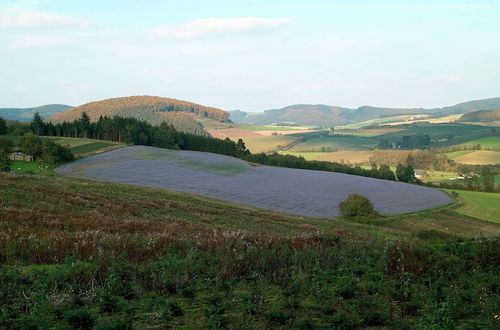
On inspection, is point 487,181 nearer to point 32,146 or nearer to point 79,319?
point 32,146

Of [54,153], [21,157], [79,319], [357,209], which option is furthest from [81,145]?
[79,319]

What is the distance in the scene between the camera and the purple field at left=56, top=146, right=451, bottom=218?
206 feet

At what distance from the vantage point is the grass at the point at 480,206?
2564 inches

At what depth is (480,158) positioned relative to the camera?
520ft

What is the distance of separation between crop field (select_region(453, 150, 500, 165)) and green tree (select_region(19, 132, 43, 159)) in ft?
467

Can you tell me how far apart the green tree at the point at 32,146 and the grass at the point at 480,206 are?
255 feet

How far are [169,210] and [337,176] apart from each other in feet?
218

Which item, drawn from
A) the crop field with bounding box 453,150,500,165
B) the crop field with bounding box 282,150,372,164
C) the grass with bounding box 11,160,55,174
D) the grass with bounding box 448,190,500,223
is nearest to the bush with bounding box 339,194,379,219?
the grass with bounding box 448,190,500,223

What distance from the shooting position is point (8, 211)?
18219mm

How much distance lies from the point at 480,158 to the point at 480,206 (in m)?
99.1

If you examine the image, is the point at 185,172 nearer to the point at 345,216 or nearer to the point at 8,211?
the point at 345,216

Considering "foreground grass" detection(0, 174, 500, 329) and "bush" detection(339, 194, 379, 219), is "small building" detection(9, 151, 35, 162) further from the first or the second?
"foreground grass" detection(0, 174, 500, 329)

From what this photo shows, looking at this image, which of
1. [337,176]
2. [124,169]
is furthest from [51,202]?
[337,176]

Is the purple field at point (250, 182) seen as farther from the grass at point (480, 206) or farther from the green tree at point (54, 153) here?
the grass at point (480, 206)
